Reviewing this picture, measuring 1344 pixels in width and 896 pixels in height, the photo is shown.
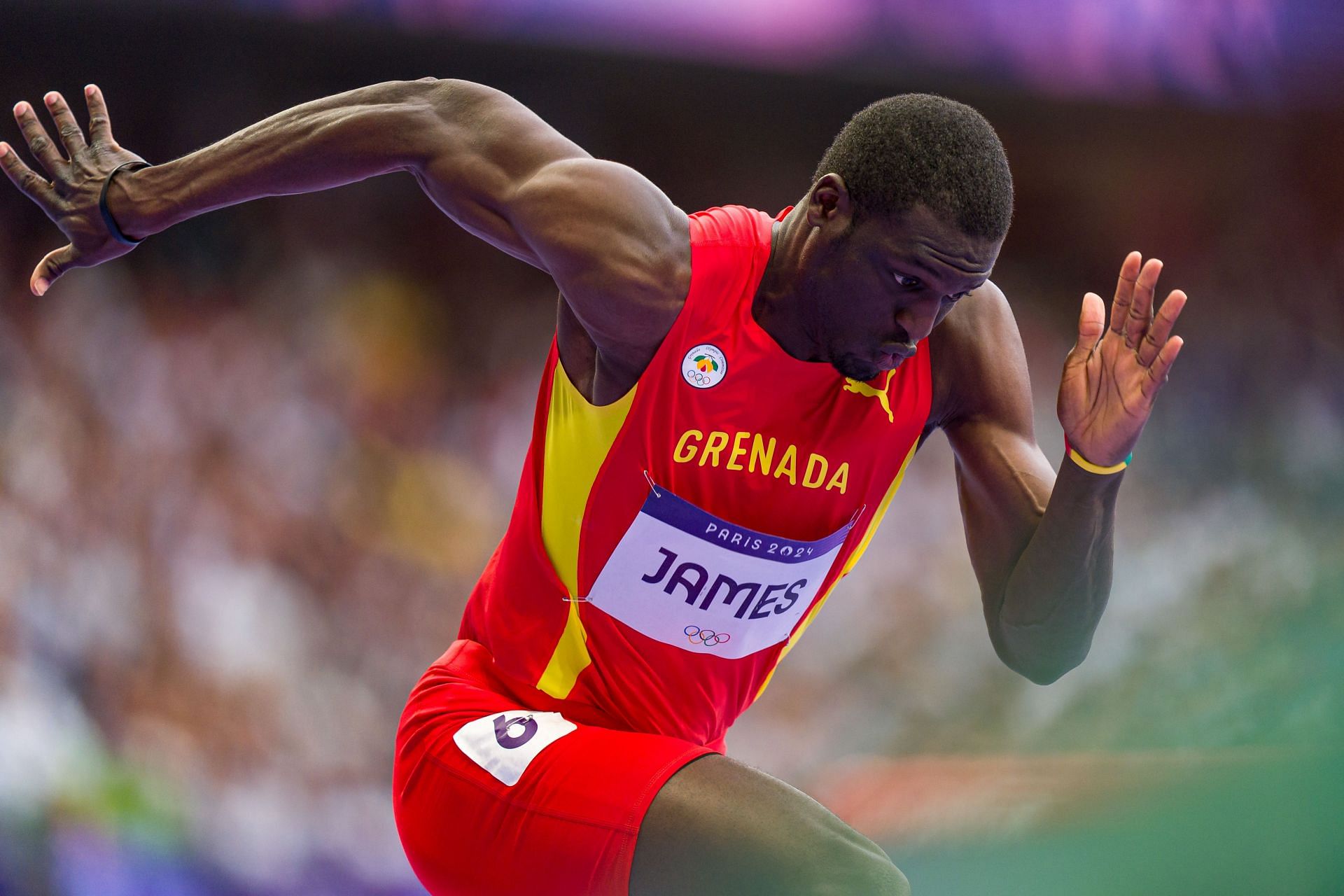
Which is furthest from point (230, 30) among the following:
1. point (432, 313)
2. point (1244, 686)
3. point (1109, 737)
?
point (1244, 686)

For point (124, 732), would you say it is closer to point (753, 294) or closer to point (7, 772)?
point (7, 772)

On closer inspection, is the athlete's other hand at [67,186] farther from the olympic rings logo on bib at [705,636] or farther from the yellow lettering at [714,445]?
the olympic rings logo on bib at [705,636]

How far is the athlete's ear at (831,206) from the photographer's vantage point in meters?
2.39

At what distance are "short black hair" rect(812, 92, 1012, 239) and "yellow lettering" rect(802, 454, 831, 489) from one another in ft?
1.59

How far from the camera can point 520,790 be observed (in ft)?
7.73

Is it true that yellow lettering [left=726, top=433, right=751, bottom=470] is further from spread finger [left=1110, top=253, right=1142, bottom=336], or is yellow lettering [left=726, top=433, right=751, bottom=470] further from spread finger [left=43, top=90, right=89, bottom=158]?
spread finger [left=43, top=90, right=89, bottom=158]

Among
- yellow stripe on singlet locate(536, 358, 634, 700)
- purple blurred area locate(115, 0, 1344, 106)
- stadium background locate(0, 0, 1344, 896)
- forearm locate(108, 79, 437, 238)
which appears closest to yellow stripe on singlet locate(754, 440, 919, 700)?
yellow stripe on singlet locate(536, 358, 634, 700)

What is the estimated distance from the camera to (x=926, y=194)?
2.28m

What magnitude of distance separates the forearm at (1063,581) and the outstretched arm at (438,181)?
0.87 metres

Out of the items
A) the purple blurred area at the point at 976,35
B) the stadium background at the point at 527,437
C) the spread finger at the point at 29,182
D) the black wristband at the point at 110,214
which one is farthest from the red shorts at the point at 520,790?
the purple blurred area at the point at 976,35

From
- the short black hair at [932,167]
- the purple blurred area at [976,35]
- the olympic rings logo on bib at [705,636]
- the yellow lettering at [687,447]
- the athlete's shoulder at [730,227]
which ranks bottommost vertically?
the olympic rings logo on bib at [705,636]

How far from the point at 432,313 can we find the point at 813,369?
11.1 ft

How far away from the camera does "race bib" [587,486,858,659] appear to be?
247 centimetres

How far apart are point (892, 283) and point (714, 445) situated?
1.52ft
